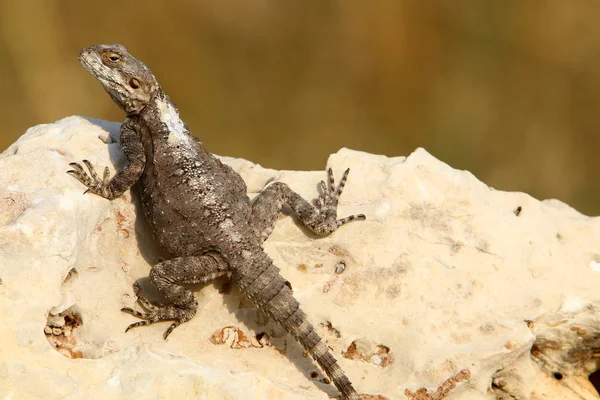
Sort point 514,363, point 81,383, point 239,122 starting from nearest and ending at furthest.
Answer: point 81,383, point 514,363, point 239,122

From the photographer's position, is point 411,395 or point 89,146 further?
point 89,146

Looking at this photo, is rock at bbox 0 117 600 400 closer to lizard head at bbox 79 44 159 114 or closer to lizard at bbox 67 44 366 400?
lizard at bbox 67 44 366 400

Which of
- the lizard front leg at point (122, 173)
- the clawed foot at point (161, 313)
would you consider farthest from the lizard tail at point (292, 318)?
the lizard front leg at point (122, 173)

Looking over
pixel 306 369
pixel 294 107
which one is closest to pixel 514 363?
pixel 306 369

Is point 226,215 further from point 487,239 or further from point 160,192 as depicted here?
point 487,239

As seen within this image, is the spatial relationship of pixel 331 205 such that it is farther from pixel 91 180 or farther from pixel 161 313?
pixel 91 180

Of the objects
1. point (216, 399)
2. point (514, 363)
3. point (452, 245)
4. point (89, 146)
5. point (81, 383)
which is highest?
point (452, 245)

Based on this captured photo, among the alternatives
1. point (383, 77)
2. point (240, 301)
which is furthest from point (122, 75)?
point (383, 77)

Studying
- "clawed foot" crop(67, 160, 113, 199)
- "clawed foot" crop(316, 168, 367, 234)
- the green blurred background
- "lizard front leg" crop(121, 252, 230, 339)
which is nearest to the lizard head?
"clawed foot" crop(67, 160, 113, 199)

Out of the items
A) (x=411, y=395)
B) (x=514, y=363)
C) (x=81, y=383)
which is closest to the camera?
(x=81, y=383)
